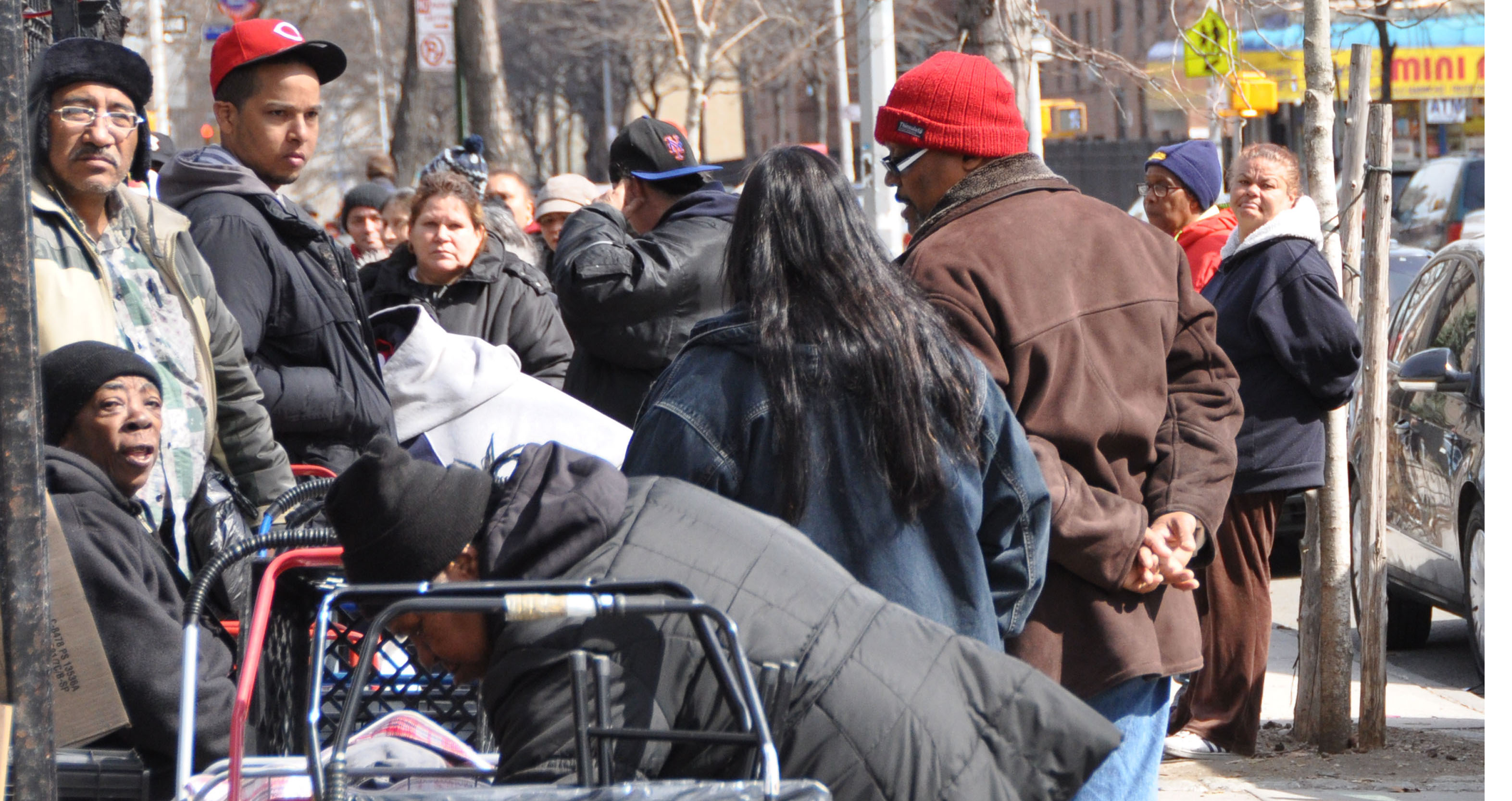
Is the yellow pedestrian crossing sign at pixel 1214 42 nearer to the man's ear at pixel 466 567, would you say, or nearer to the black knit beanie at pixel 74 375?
the black knit beanie at pixel 74 375

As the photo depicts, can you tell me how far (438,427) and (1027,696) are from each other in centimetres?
218

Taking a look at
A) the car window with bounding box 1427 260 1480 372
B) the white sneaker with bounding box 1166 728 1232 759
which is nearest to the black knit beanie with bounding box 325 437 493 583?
the white sneaker with bounding box 1166 728 1232 759

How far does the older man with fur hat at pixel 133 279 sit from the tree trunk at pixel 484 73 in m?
14.5

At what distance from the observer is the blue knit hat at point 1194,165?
21.1 ft

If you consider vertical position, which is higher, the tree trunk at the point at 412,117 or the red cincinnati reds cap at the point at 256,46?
the tree trunk at the point at 412,117

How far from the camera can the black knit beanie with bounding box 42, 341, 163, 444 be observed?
11.4 feet

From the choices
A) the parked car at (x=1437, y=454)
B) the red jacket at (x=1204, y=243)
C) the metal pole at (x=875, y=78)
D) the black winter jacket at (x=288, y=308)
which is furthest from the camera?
the metal pole at (x=875, y=78)

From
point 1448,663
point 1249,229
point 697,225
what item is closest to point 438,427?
point 697,225

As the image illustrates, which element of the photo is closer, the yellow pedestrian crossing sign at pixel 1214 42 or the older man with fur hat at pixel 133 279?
the older man with fur hat at pixel 133 279

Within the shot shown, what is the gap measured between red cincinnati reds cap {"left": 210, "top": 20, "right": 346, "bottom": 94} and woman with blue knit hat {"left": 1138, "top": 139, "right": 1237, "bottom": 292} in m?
3.34

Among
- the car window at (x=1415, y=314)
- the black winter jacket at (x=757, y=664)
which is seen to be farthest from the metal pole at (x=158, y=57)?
the black winter jacket at (x=757, y=664)

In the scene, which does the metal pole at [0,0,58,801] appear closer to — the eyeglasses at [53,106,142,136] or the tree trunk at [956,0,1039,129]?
the eyeglasses at [53,106,142,136]

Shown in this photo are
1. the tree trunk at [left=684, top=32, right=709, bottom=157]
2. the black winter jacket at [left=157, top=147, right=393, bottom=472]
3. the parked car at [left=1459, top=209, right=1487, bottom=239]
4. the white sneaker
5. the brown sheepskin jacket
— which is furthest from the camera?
the tree trunk at [left=684, top=32, right=709, bottom=157]

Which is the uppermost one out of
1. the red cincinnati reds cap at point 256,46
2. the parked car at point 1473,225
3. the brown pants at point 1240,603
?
the red cincinnati reds cap at point 256,46
